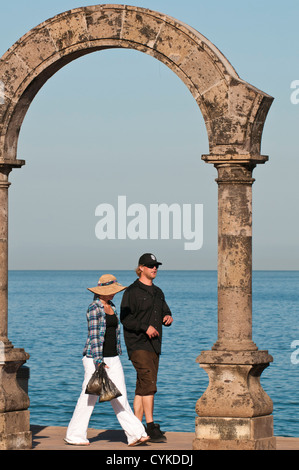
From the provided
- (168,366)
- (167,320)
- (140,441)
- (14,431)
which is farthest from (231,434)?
(168,366)

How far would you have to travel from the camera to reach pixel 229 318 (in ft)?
35.8

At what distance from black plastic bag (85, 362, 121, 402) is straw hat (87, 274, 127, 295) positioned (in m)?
0.71

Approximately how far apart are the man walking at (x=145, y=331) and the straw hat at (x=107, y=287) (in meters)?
0.23

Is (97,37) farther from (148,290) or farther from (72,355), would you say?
(72,355)

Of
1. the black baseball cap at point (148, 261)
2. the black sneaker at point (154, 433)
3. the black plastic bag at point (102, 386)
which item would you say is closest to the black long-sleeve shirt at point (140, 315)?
the black baseball cap at point (148, 261)

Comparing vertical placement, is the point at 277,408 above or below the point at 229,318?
below

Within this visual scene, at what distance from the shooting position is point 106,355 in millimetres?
11391

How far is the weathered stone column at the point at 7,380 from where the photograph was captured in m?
11.6

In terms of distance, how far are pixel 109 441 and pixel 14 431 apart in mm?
1035

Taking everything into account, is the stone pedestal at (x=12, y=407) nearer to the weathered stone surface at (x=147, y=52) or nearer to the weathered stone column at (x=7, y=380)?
the weathered stone column at (x=7, y=380)

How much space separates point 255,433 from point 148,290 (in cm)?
192

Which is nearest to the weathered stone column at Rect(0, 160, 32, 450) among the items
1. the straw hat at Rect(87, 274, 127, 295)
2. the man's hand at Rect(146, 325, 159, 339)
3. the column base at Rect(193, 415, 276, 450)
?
the straw hat at Rect(87, 274, 127, 295)

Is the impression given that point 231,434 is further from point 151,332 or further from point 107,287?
point 107,287
